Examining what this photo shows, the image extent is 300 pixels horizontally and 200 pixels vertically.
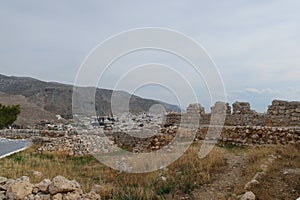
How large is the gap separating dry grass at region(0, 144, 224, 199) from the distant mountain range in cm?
1820

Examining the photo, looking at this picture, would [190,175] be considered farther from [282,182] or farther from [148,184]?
[282,182]

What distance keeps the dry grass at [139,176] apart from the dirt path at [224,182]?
0.57 feet

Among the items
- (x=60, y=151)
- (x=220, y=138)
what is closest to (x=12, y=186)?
(x=60, y=151)

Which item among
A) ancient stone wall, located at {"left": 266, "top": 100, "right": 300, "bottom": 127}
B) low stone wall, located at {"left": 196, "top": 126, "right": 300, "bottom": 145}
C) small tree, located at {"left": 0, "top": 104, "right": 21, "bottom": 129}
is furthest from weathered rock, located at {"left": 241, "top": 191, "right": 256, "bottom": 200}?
small tree, located at {"left": 0, "top": 104, "right": 21, "bottom": 129}

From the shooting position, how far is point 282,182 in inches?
243

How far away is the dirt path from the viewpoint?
19.1 ft

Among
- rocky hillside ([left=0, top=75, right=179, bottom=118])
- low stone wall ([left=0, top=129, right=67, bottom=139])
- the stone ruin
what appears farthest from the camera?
rocky hillside ([left=0, top=75, right=179, bottom=118])

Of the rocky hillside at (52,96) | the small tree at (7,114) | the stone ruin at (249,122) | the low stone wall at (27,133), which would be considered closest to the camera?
the stone ruin at (249,122)

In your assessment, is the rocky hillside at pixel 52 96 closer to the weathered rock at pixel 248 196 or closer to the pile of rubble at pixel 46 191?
the pile of rubble at pixel 46 191

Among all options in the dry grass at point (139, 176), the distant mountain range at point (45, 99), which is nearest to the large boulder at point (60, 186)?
the dry grass at point (139, 176)

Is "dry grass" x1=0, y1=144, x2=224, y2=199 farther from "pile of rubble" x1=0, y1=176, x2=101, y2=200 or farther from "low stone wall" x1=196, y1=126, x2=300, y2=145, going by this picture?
"low stone wall" x1=196, y1=126, x2=300, y2=145

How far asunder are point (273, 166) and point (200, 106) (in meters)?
7.38

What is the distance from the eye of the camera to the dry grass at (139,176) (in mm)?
6027

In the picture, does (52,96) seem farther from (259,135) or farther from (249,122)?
(259,135)
